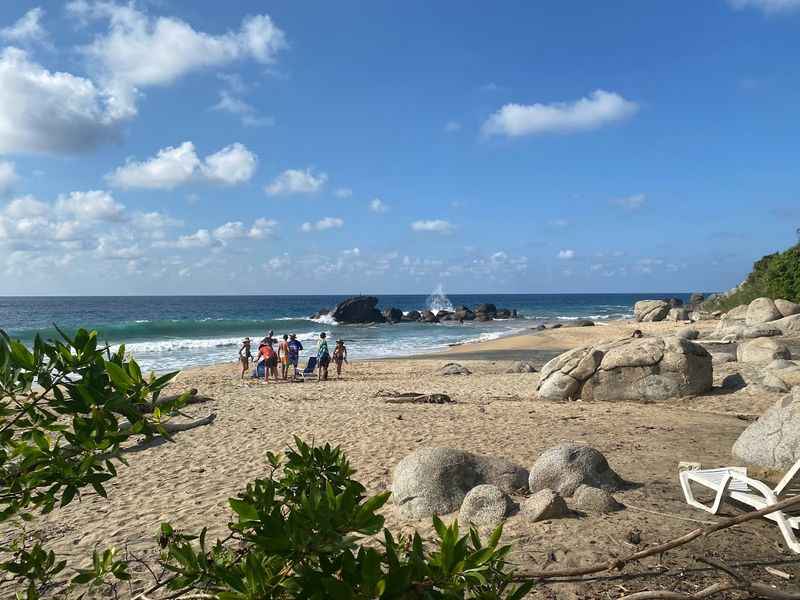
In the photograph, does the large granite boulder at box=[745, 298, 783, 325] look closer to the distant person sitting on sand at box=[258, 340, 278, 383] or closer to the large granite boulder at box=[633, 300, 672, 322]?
the large granite boulder at box=[633, 300, 672, 322]

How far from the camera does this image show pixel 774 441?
627 centimetres

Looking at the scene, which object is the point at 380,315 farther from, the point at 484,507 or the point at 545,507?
the point at 545,507

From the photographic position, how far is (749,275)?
4234 cm

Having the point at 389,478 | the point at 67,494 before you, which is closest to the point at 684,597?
the point at 67,494

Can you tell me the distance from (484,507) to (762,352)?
12372 mm

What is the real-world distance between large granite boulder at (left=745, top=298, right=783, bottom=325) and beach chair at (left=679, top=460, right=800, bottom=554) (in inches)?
898

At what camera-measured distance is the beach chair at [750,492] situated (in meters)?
4.19

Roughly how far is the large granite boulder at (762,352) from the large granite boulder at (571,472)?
998 centimetres

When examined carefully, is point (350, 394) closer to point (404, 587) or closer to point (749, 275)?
point (404, 587)

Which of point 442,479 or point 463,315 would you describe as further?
point 463,315

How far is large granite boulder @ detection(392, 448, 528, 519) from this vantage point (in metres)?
5.29

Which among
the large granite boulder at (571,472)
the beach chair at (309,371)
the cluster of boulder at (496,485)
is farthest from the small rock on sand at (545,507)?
the beach chair at (309,371)

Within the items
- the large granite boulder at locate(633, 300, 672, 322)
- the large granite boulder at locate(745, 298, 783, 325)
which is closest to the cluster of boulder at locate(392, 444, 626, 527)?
the large granite boulder at locate(745, 298, 783, 325)

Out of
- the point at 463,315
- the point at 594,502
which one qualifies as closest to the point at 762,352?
the point at 594,502
